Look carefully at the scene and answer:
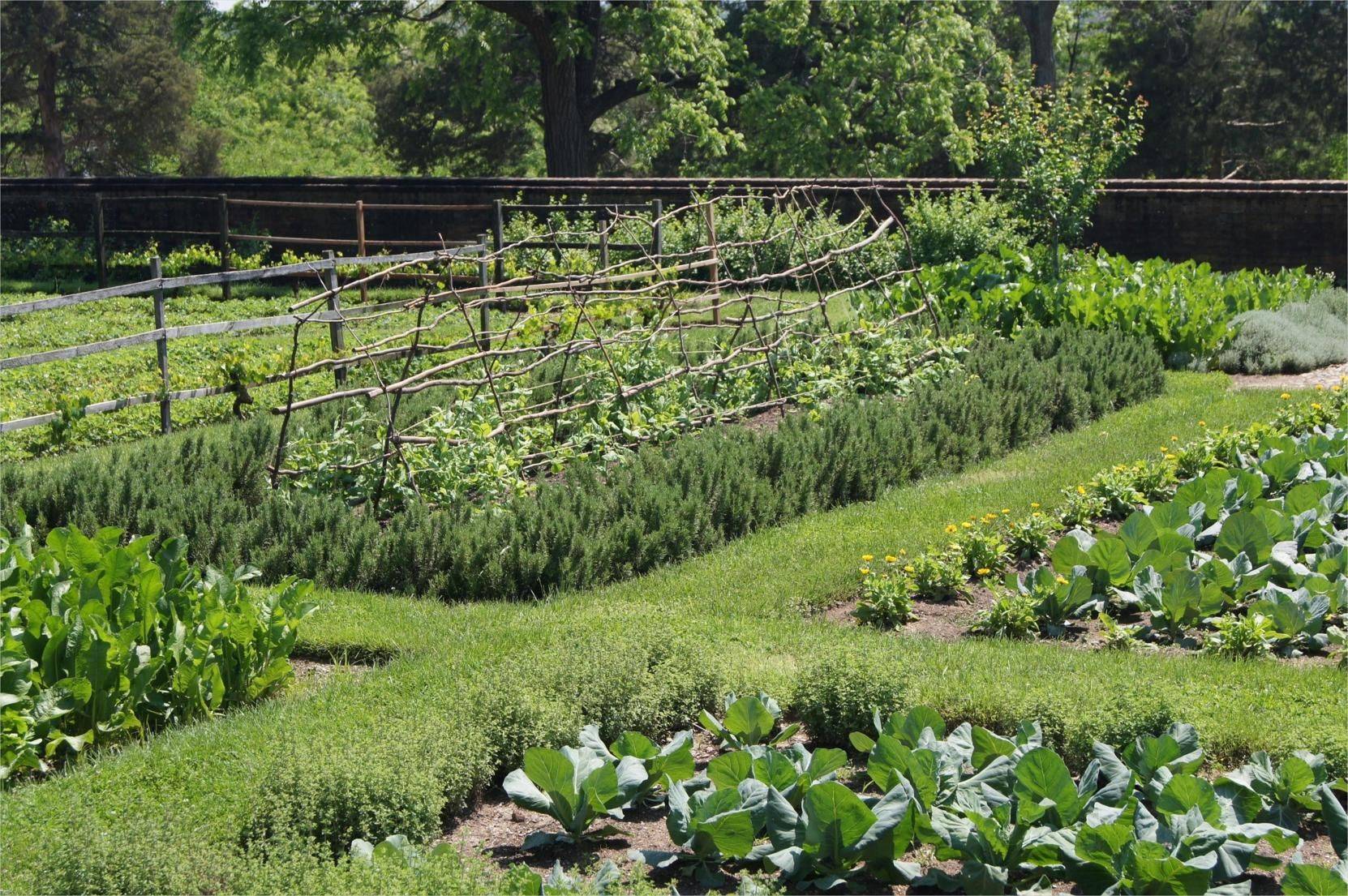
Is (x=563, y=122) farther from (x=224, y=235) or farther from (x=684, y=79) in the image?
(x=224, y=235)

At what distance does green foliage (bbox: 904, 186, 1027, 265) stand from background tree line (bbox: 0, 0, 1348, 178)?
3803 mm

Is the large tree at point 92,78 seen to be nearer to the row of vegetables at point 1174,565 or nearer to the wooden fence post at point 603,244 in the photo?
the wooden fence post at point 603,244

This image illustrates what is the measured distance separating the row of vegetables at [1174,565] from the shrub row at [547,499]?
1.03 m

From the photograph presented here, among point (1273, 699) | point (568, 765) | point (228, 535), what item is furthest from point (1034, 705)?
point (228, 535)

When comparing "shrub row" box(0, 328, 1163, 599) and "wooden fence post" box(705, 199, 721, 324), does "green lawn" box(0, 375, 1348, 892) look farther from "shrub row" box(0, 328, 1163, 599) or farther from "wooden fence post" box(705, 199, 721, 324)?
"wooden fence post" box(705, 199, 721, 324)

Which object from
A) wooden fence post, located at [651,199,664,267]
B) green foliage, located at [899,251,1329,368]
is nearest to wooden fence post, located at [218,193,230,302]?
wooden fence post, located at [651,199,664,267]

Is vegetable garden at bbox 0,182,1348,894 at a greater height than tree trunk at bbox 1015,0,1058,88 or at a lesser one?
lesser

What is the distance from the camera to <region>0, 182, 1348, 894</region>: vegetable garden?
3.82 meters

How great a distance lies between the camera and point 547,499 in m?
7.11

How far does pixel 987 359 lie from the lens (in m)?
10.6

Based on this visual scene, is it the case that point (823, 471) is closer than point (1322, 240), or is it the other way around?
point (823, 471)

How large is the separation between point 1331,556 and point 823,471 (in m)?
2.91

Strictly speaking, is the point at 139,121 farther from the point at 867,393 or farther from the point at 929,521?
the point at 929,521

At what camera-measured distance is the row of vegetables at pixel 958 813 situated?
3.66m
